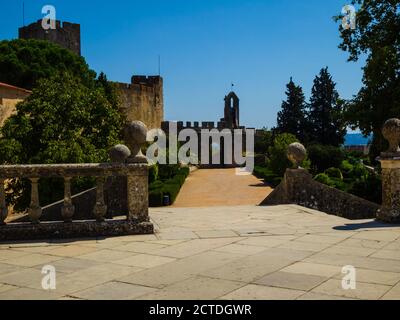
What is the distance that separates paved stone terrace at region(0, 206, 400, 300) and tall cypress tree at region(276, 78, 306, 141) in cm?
3976

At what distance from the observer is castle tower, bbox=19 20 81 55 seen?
140 feet

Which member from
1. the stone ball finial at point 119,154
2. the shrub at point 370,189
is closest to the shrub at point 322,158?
the shrub at point 370,189

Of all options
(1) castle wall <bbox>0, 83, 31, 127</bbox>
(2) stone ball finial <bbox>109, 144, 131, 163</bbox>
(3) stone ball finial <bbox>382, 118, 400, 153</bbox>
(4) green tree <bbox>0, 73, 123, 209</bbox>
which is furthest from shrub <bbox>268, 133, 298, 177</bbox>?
(2) stone ball finial <bbox>109, 144, 131, 163</bbox>

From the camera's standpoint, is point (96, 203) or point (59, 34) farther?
point (59, 34)

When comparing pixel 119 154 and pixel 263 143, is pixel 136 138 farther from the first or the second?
pixel 263 143

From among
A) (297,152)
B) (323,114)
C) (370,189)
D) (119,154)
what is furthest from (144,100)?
(119,154)

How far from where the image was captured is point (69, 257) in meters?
5.27

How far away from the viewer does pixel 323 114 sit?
152 ft

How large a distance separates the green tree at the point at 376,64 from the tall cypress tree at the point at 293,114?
91.7 ft

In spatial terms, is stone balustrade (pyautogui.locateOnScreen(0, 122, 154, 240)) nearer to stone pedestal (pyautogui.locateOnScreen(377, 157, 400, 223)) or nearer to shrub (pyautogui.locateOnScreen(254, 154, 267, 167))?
stone pedestal (pyautogui.locateOnScreen(377, 157, 400, 223))

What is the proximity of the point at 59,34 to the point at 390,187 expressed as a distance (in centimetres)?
4182

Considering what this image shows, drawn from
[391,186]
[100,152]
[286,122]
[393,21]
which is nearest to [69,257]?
[391,186]

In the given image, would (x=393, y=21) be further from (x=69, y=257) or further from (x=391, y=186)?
(x=69, y=257)

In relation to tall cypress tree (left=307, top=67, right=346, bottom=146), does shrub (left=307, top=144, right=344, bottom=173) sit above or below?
below
